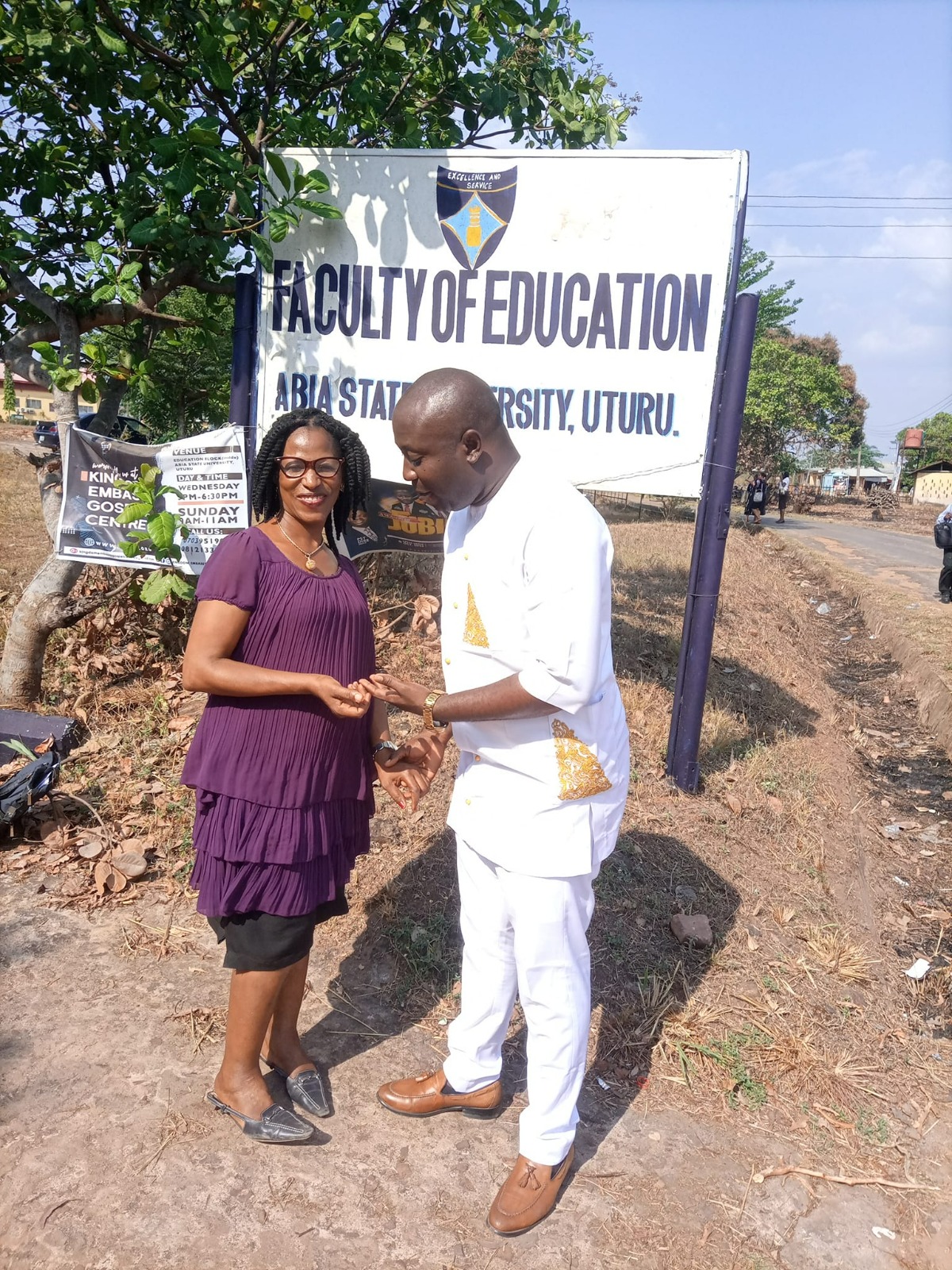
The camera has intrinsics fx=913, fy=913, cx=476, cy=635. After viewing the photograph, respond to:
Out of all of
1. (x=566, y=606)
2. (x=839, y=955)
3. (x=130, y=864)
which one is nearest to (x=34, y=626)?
(x=130, y=864)

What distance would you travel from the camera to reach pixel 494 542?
207cm

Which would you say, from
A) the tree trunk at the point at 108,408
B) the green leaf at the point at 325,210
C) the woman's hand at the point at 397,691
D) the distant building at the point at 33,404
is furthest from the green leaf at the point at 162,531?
the distant building at the point at 33,404

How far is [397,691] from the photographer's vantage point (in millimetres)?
2250

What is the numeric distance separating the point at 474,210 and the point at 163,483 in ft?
6.34

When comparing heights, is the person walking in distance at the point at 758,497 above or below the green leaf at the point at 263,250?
below

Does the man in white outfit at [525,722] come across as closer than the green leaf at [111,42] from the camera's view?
Yes

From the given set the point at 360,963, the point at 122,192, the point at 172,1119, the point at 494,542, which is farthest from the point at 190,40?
the point at 172,1119

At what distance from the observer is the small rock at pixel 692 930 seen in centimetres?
341

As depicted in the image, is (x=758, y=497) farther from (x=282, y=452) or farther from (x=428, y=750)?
(x=282, y=452)

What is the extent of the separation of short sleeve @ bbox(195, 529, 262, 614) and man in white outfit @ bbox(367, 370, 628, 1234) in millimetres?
393

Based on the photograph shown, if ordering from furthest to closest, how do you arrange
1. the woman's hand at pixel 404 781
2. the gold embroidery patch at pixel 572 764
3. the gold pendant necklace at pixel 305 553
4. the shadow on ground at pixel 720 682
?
the shadow on ground at pixel 720 682, the woman's hand at pixel 404 781, the gold pendant necklace at pixel 305 553, the gold embroidery patch at pixel 572 764

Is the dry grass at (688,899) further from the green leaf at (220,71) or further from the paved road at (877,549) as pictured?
the paved road at (877,549)

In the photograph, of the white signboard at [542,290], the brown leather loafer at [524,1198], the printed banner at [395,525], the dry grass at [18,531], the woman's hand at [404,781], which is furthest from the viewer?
the dry grass at [18,531]

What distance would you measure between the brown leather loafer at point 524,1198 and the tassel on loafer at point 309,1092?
1.81ft
